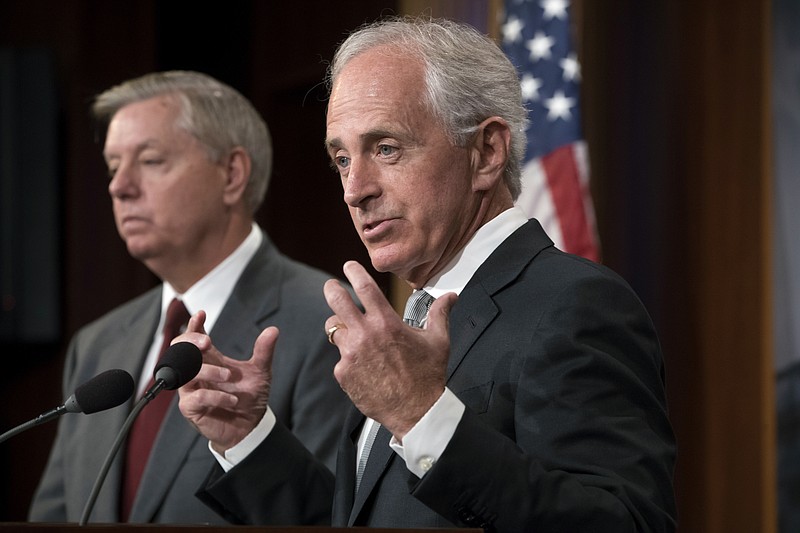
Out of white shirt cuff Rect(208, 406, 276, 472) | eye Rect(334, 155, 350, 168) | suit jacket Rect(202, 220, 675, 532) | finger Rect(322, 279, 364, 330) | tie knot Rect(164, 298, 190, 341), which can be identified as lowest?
tie knot Rect(164, 298, 190, 341)

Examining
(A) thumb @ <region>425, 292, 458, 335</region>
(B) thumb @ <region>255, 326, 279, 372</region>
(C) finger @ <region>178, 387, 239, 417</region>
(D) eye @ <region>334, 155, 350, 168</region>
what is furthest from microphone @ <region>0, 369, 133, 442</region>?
(A) thumb @ <region>425, 292, 458, 335</region>

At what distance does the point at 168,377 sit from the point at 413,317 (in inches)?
17.0

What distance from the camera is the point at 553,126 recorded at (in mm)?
4133

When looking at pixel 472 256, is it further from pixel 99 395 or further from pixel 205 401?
pixel 99 395

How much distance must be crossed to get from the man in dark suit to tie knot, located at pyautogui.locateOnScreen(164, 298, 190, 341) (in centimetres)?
106

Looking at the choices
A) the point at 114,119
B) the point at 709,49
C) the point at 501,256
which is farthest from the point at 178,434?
the point at 709,49

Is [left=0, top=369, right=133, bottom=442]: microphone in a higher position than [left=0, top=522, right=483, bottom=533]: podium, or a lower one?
lower

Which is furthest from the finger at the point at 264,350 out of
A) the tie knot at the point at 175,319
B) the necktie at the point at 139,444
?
the tie knot at the point at 175,319

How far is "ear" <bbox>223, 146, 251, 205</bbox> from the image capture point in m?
3.27

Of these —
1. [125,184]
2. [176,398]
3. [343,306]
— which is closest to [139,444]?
[176,398]

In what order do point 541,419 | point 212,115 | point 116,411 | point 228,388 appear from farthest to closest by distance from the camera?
point 212,115, point 116,411, point 228,388, point 541,419

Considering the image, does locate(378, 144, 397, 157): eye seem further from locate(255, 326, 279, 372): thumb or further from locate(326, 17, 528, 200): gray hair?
locate(255, 326, 279, 372): thumb

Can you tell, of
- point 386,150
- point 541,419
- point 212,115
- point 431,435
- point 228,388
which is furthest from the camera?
point 212,115

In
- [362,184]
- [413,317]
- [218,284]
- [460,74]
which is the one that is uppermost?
[460,74]
